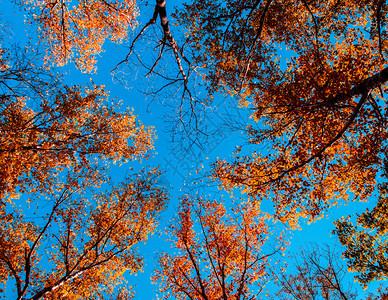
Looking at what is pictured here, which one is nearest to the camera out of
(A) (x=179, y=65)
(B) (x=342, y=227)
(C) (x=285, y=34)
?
(A) (x=179, y=65)

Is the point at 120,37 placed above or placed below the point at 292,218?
above

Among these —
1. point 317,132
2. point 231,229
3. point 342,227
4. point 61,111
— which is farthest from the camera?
point 231,229

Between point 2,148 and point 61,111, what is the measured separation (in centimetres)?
254

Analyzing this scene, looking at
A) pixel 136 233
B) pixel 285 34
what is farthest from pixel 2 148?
pixel 285 34

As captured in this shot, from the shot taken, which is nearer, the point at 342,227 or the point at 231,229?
the point at 342,227

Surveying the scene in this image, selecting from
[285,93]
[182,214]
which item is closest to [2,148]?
[182,214]

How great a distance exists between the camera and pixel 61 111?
8.03 metres

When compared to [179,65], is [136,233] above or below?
below

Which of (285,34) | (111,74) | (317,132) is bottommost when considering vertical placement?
(317,132)

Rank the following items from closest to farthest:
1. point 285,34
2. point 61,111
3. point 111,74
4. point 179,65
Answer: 1. point 179,65
2. point 111,74
3. point 61,111
4. point 285,34

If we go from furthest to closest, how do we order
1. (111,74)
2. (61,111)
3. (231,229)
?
(231,229)
(61,111)
(111,74)

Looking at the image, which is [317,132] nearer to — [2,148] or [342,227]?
[342,227]

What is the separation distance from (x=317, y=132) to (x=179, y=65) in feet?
18.8

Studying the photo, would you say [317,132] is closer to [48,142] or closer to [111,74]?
[111,74]
